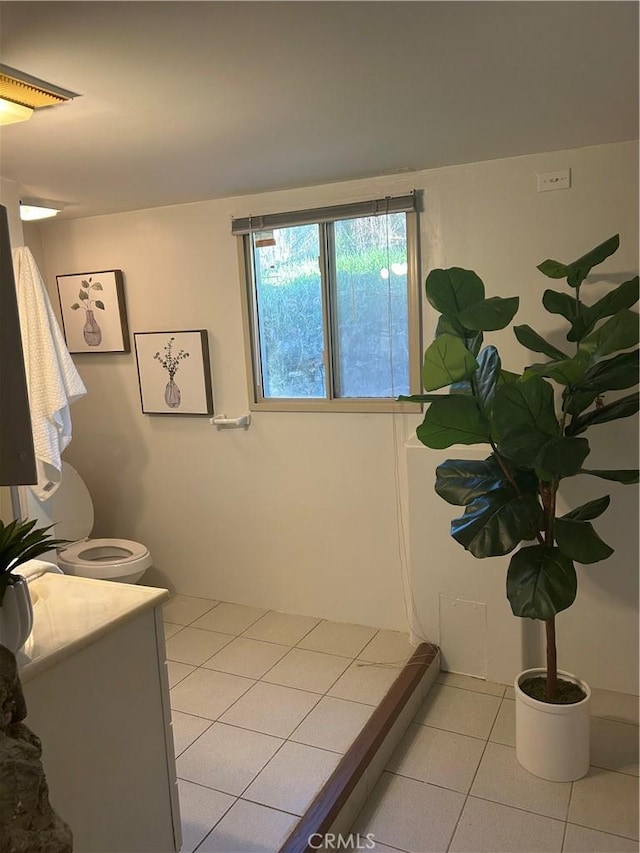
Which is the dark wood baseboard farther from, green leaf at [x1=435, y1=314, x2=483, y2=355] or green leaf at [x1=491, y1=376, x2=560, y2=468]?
green leaf at [x1=435, y1=314, x2=483, y2=355]

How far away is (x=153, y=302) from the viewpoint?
11.7 ft

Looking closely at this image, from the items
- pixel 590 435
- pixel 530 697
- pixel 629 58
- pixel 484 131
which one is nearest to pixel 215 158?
pixel 484 131

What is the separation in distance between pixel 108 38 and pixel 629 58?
127 cm

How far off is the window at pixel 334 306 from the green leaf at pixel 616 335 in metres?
0.92

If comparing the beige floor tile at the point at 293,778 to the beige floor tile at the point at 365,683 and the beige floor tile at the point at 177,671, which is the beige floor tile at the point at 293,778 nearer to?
the beige floor tile at the point at 365,683

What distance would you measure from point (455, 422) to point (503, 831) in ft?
4.21

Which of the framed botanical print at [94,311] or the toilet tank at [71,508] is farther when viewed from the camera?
the framed botanical print at [94,311]

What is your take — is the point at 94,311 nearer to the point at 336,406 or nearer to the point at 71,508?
the point at 71,508

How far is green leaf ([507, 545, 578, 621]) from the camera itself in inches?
81.4

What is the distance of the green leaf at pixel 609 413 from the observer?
2119 millimetres

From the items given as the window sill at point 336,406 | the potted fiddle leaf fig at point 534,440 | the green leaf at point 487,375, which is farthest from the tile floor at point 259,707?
the green leaf at point 487,375

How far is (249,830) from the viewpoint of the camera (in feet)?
6.78

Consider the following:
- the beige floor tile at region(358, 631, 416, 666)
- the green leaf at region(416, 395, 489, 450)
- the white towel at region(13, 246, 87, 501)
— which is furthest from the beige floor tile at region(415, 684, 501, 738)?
the white towel at region(13, 246, 87, 501)

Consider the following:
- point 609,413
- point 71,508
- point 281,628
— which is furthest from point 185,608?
point 609,413
